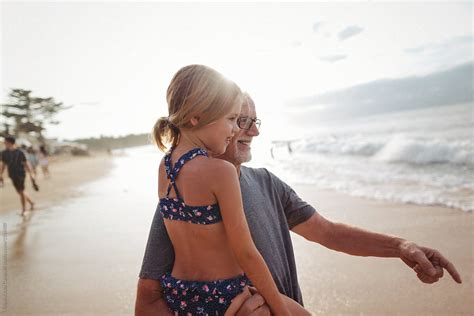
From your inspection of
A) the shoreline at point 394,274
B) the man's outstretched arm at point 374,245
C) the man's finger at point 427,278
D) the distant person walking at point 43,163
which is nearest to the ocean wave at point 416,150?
the shoreline at point 394,274

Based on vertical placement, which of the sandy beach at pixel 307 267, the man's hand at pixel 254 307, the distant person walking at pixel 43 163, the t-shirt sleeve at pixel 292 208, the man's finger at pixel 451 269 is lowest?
the distant person walking at pixel 43 163

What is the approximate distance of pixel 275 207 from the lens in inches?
76.8

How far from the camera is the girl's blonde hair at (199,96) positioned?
150 centimetres

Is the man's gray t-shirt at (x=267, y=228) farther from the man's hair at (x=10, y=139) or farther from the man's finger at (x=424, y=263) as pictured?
the man's hair at (x=10, y=139)

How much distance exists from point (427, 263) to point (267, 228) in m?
0.72

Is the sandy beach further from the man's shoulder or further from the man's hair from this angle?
the man's hair

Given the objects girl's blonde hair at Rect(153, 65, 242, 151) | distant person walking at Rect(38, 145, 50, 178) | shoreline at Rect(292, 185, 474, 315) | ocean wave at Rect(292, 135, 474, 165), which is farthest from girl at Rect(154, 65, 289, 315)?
distant person walking at Rect(38, 145, 50, 178)

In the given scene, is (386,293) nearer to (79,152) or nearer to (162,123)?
(162,123)

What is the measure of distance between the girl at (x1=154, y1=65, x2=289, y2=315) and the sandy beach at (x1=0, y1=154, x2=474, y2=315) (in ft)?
5.80

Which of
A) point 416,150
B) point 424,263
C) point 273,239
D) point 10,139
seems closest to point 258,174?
point 273,239

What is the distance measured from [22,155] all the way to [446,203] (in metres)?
9.67

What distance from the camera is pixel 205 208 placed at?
4.68ft

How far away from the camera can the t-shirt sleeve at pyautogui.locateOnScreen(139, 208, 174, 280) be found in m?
1.68

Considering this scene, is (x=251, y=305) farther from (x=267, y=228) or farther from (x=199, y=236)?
(x=267, y=228)
